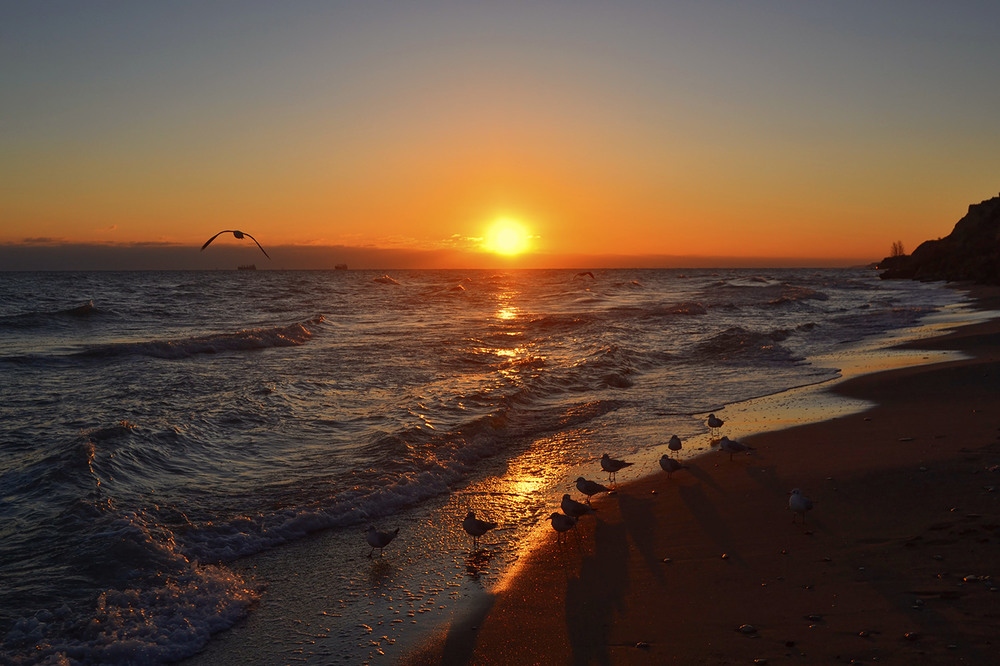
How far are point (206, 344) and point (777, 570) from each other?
21814 mm

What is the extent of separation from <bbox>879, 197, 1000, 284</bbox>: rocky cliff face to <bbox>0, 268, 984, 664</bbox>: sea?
3424 cm

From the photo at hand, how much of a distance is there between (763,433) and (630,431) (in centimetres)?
241

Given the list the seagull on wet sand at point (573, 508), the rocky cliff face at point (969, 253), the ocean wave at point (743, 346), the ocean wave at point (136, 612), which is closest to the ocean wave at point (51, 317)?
the ocean wave at point (136, 612)

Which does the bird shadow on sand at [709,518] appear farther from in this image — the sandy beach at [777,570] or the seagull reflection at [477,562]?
the seagull reflection at [477,562]

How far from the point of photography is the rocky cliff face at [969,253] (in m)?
49.6

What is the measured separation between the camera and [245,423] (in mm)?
12711

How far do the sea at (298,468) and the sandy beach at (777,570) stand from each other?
0.79 meters

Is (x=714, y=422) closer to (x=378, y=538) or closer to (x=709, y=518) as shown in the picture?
(x=709, y=518)

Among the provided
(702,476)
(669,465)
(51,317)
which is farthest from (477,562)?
(51,317)

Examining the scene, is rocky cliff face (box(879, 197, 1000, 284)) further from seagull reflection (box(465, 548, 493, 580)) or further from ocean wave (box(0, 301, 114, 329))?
ocean wave (box(0, 301, 114, 329))

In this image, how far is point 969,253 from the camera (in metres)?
58.7

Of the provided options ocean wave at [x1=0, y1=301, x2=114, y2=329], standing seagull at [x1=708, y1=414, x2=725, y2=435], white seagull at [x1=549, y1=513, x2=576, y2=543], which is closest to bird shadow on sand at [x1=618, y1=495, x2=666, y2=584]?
white seagull at [x1=549, y1=513, x2=576, y2=543]

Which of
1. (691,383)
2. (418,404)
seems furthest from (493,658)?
(691,383)

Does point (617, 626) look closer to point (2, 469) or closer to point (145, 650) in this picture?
point (145, 650)
